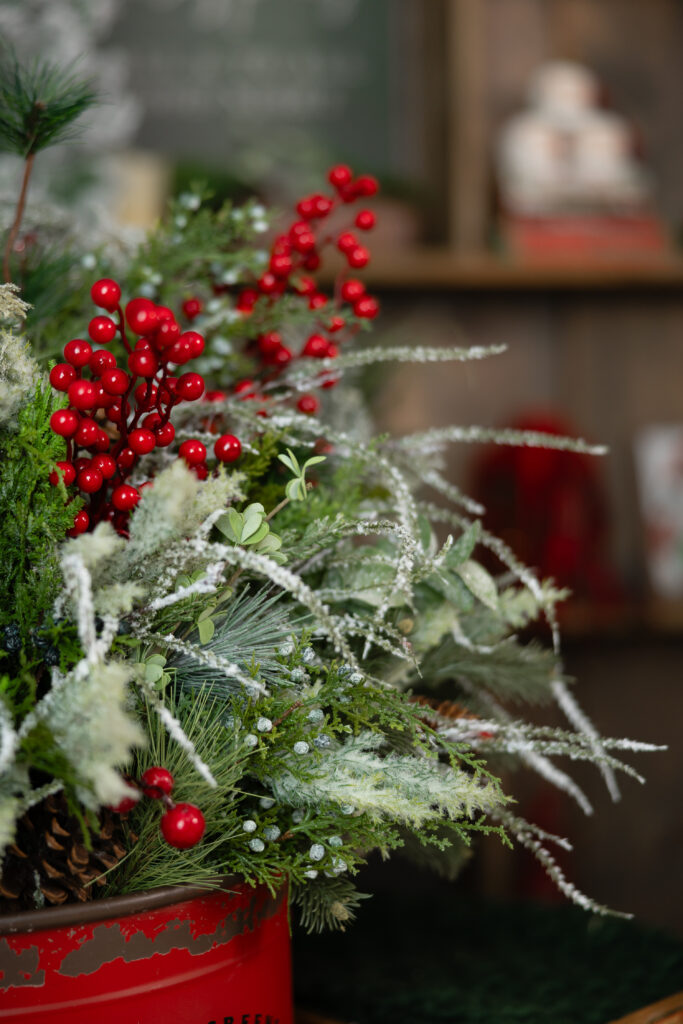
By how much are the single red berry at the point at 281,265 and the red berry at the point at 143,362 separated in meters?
0.16

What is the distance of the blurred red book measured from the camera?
132cm

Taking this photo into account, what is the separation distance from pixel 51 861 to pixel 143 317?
19 cm

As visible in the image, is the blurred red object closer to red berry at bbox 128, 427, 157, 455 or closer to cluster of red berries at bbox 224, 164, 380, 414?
cluster of red berries at bbox 224, 164, 380, 414

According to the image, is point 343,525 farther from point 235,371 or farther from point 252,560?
point 235,371

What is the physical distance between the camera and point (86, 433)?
36 centimetres

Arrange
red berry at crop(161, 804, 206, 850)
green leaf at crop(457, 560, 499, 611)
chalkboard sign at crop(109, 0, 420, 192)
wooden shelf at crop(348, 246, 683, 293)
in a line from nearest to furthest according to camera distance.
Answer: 1. red berry at crop(161, 804, 206, 850)
2. green leaf at crop(457, 560, 499, 611)
3. wooden shelf at crop(348, 246, 683, 293)
4. chalkboard sign at crop(109, 0, 420, 192)

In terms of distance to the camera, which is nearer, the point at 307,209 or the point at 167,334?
the point at 167,334

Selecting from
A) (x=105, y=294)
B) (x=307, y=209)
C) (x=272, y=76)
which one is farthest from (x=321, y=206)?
(x=272, y=76)

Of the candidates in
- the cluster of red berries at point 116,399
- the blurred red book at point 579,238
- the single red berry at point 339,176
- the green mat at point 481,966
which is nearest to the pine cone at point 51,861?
the cluster of red berries at point 116,399

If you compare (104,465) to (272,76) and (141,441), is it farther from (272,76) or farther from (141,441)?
(272,76)

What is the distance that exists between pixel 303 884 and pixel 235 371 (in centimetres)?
27

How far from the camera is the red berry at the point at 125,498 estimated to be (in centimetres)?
38

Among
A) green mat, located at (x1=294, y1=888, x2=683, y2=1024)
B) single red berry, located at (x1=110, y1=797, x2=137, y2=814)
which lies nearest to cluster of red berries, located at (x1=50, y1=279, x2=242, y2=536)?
single red berry, located at (x1=110, y1=797, x2=137, y2=814)

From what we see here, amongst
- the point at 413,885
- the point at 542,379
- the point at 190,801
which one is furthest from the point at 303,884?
the point at 542,379
